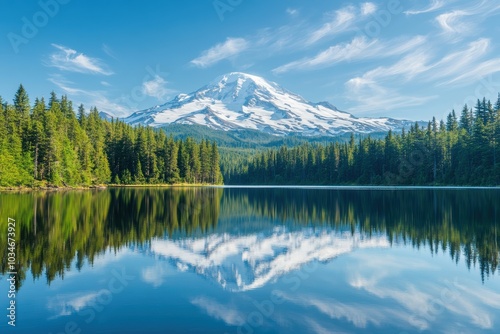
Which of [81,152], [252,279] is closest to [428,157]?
[81,152]

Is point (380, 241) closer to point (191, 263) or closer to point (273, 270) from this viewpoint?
point (273, 270)

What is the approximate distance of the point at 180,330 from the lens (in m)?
10.8

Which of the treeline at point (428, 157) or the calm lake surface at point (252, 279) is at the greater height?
the treeline at point (428, 157)

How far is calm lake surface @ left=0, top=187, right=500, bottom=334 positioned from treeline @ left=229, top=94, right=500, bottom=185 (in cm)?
9622

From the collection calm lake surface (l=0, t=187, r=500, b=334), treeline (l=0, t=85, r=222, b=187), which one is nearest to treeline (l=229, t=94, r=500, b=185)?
treeline (l=0, t=85, r=222, b=187)

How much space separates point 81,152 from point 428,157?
111477mm

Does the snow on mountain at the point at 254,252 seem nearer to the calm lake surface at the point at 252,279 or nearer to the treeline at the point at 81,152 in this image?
the calm lake surface at the point at 252,279

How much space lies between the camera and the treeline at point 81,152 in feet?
267

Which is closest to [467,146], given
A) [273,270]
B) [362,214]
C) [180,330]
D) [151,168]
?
[362,214]

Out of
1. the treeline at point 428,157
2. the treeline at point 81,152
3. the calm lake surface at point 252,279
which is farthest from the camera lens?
the treeline at point 428,157

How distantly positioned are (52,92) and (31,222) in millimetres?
109090

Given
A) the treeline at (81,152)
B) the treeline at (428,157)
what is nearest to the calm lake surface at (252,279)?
the treeline at (81,152)

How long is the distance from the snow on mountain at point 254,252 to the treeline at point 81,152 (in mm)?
65300

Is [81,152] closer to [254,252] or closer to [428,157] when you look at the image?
[254,252]
